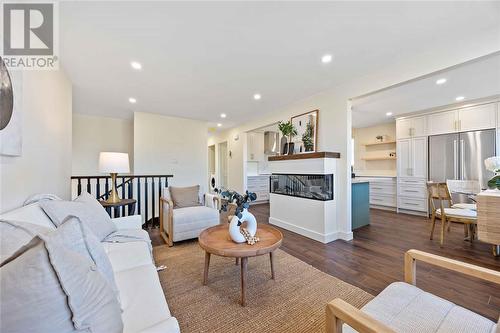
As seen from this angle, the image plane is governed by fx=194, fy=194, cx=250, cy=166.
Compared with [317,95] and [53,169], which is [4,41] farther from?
[317,95]

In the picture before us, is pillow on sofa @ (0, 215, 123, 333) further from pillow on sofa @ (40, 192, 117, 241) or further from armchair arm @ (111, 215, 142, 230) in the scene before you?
armchair arm @ (111, 215, 142, 230)

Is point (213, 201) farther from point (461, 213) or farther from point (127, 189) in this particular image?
point (461, 213)

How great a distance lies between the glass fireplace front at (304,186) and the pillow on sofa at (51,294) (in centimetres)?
294

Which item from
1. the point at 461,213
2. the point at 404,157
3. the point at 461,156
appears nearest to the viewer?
the point at 461,213

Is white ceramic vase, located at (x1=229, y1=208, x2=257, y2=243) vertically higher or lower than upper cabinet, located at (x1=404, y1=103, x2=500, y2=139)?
lower

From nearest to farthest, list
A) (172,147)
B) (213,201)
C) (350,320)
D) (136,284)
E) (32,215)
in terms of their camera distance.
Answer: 1. (350,320)
2. (136,284)
3. (32,215)
4. (213,201)
5. (172,147)

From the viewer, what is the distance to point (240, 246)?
66.2 inches

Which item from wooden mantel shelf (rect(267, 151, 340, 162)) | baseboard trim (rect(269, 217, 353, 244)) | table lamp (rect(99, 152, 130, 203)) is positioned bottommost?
baseboard trim (rect(269, 217, 353, 244))

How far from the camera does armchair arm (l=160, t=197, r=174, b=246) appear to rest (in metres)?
2.78

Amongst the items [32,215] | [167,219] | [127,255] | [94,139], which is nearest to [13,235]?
[32,215]

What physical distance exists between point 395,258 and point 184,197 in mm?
3095

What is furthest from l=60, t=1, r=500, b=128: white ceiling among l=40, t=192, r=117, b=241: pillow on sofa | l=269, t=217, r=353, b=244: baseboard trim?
l=269, t=217, r=353, b=244: baseboard trim

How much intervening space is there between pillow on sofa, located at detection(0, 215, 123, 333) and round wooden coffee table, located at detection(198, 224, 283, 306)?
930 millimetres

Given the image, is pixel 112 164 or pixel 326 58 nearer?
pixel 326 58
